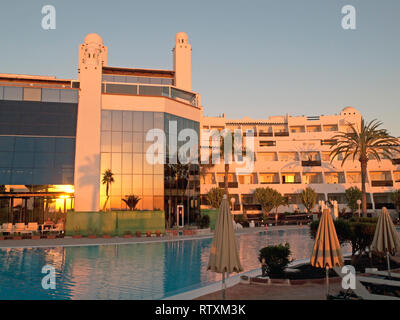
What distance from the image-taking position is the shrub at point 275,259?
1448 centimetres

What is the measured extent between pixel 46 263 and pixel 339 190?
175ft

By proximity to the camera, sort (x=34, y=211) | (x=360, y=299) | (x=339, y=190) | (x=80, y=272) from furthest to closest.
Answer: (x=339, y=190)
(x=34, y=211)
(x=80, y=272)
(x=360, y=299)

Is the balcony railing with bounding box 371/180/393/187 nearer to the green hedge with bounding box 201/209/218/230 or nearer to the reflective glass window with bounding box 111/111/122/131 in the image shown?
the green hedge with bounding box 201/209/218/230

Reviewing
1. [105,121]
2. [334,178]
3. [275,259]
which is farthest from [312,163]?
[275,259]

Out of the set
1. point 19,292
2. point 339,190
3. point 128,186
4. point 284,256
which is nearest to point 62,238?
point 128,186

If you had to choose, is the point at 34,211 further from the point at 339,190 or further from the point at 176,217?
the point at 339,190

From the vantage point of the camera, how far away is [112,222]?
33.2 metres

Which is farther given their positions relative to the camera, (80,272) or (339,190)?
(339,190)

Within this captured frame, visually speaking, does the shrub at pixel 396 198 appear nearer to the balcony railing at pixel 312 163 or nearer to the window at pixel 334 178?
the window at pixel 334 178

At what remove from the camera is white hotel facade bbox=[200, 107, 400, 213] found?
62844 mm

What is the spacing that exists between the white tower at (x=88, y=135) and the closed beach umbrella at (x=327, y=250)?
33263 mm

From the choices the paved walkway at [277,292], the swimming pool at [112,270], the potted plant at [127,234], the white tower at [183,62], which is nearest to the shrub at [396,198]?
the white tower at [183,62]

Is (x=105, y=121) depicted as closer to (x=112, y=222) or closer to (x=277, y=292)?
(x=112, y=222)

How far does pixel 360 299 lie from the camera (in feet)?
34.8
